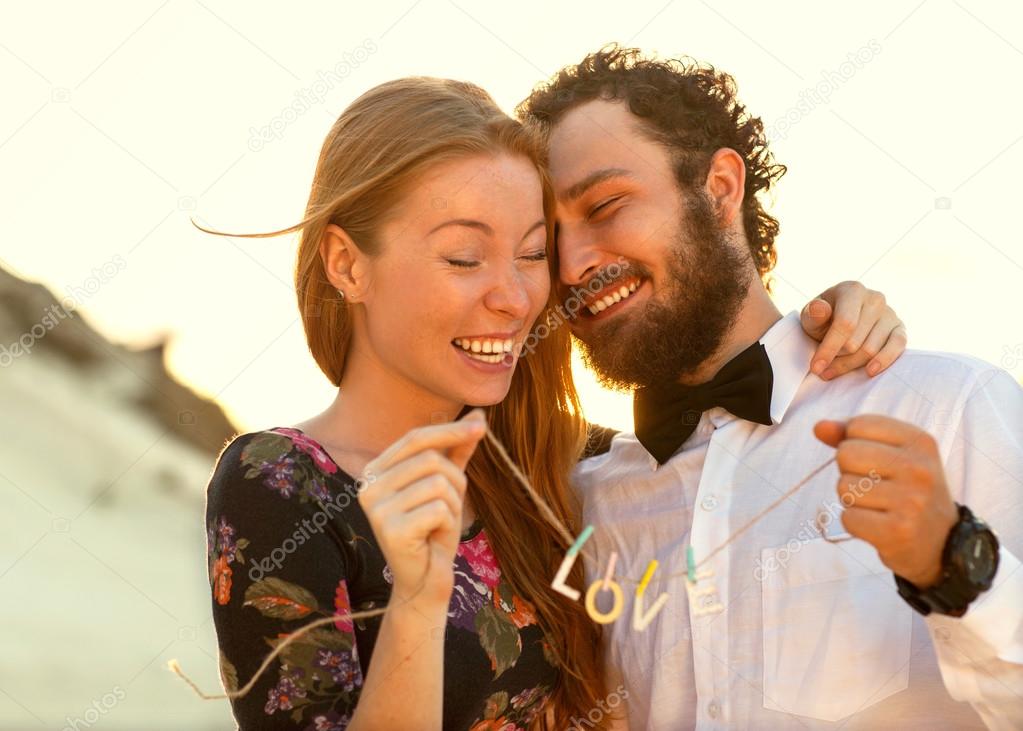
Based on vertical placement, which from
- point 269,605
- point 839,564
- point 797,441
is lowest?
point 269,605

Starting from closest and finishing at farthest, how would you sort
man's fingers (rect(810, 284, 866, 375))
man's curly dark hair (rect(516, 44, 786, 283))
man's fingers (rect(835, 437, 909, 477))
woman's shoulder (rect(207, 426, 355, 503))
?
man's fingers (rect(835, 437, 909, 477)) < woman's shoulder (rect(207, 426, 355, 503)) < man's fingers (rect(810, 284, 866, 375)) < man's curly dark hair (rect(516, 44, 786, 283))

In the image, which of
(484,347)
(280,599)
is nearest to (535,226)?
(484,347)

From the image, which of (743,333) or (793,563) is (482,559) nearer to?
(793,563)

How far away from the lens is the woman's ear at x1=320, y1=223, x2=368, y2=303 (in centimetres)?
298

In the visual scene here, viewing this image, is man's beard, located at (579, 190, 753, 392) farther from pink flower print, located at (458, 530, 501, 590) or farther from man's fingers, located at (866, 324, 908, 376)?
pink flower print, located at (458, 530, 501, 590)

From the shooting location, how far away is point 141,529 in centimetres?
730

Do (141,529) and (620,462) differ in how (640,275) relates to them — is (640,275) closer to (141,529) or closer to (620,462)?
(620,462)

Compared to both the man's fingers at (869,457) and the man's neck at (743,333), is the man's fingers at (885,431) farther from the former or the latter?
the man's neck at (743,333)

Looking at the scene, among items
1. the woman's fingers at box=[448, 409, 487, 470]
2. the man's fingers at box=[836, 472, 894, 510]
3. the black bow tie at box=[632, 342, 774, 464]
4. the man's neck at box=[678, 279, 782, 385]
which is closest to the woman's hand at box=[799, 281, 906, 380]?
the black bow tie at box=[632, 342, 774, 464]

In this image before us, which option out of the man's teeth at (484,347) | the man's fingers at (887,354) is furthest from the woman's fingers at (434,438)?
the man's fingers at (887,354)

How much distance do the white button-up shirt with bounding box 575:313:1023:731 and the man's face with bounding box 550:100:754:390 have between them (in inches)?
10.1

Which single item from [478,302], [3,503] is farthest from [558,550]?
[3,503]

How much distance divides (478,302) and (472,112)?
0.65 meters

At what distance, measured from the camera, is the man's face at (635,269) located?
3.38 meters
